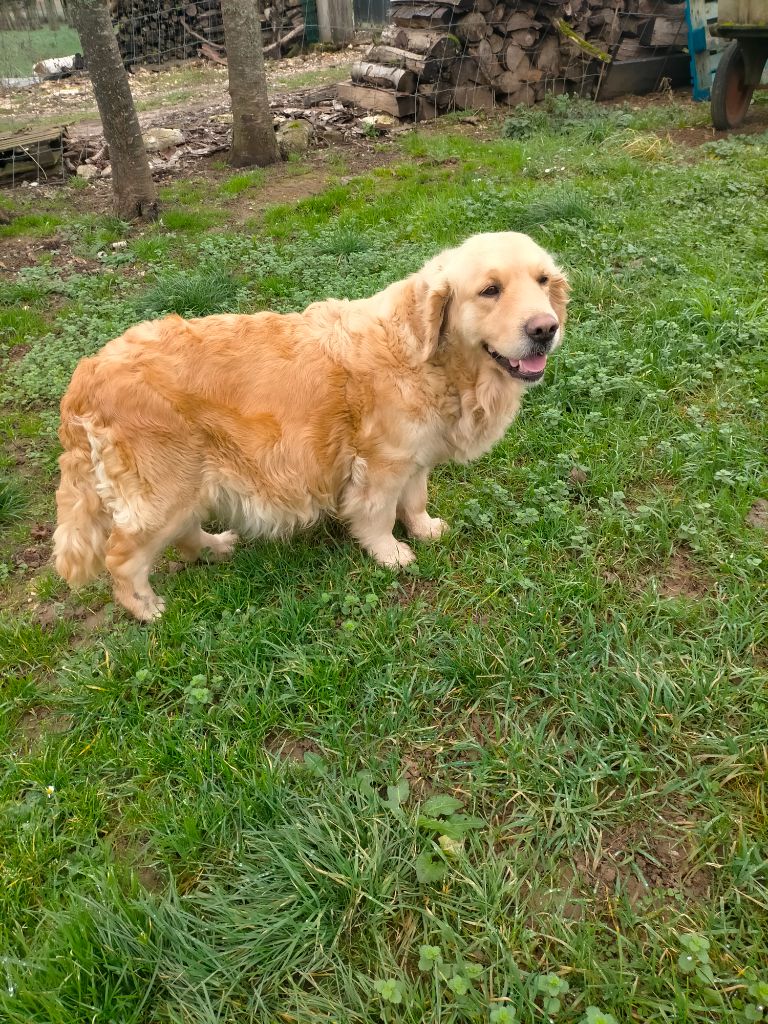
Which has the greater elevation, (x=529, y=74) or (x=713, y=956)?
(x=529, y=74)

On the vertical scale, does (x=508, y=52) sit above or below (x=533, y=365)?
above

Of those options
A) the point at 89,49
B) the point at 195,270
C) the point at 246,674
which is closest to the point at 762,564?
the point at 246,674

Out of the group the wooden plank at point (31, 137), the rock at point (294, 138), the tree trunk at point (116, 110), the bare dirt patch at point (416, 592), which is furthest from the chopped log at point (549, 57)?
the bare dirt patch at point (416, 592)

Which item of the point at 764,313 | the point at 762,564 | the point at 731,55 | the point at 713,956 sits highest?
the point at 731,55

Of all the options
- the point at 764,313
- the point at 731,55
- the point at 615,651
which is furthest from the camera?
the point at 731,55

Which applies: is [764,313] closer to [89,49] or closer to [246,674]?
[246,674]

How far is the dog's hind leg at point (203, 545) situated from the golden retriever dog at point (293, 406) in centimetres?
26

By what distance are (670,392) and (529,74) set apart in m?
8.90

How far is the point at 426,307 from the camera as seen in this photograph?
2.72 m

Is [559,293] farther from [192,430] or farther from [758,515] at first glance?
[192,430]

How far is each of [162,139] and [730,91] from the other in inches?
310

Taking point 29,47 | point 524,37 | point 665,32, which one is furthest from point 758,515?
point 29,47

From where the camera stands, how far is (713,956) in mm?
1720

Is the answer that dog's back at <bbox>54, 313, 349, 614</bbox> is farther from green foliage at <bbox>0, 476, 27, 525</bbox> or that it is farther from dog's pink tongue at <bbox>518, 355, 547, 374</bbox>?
green foliage at <bbox>0, 476, 27, 525</bbox>
